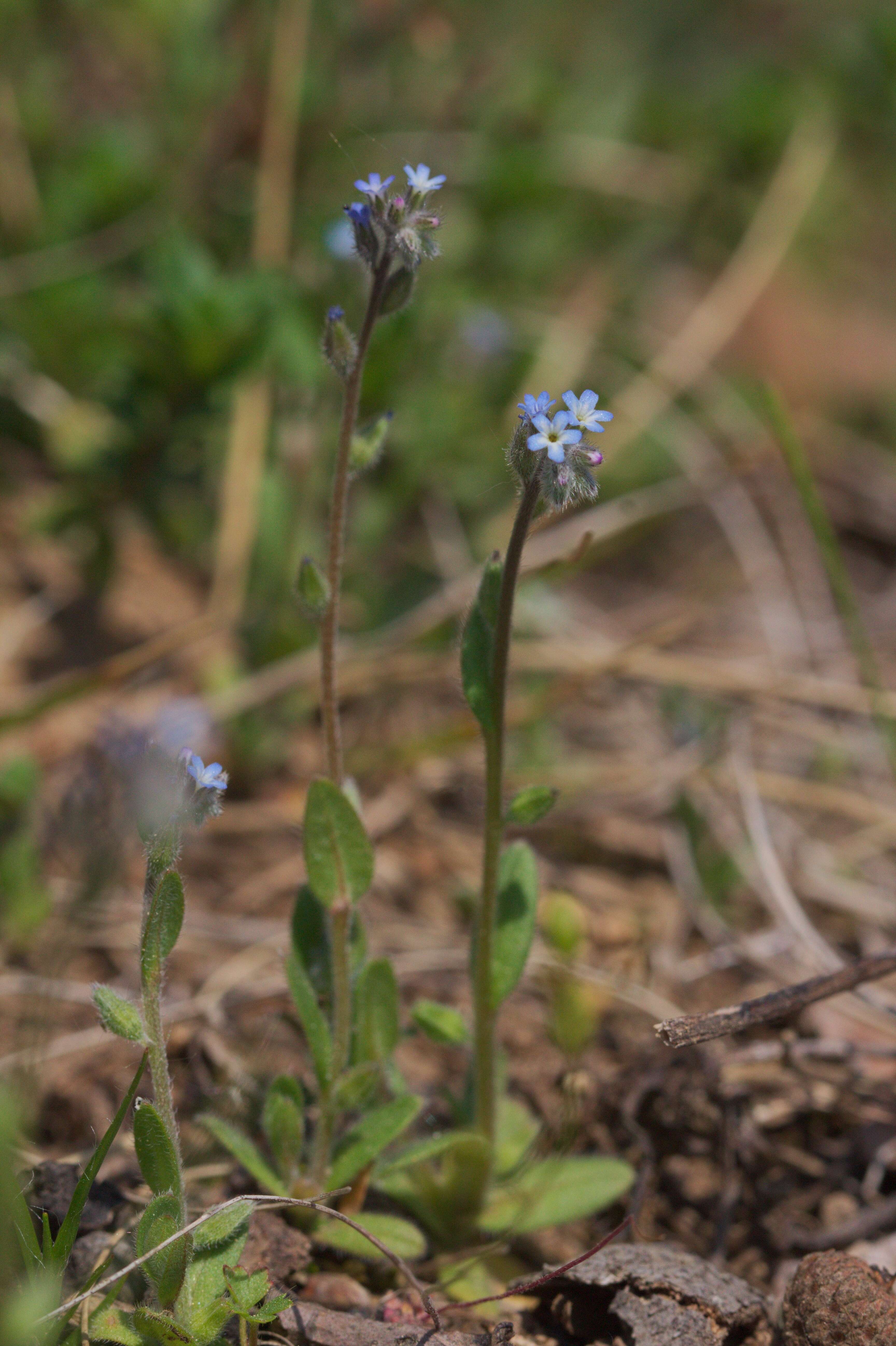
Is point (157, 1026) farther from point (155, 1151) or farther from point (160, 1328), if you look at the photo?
point (160, 1328)

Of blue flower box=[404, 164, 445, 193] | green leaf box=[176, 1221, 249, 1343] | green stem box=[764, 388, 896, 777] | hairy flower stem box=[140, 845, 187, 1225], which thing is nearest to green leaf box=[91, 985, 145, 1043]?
hairy flower stem box=[140, 845, 187, 1225]

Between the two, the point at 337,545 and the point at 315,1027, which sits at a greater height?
the point at 337,545

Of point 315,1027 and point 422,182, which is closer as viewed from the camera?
point 422,182

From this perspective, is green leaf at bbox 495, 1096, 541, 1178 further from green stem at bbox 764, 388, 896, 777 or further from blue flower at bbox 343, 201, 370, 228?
blue flower at bbox 343, 201, 370, 228

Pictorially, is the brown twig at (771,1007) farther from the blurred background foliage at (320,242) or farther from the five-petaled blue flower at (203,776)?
the blurred background foliage at (320,242)

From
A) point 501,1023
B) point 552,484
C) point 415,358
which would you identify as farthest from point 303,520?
point 552,484

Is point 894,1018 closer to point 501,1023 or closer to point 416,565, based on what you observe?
point 501,1023

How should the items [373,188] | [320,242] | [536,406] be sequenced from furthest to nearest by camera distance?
1. [320,242]
2. [373,188]
3. [536,406]

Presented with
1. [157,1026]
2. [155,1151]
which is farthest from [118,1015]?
[155,1151]
